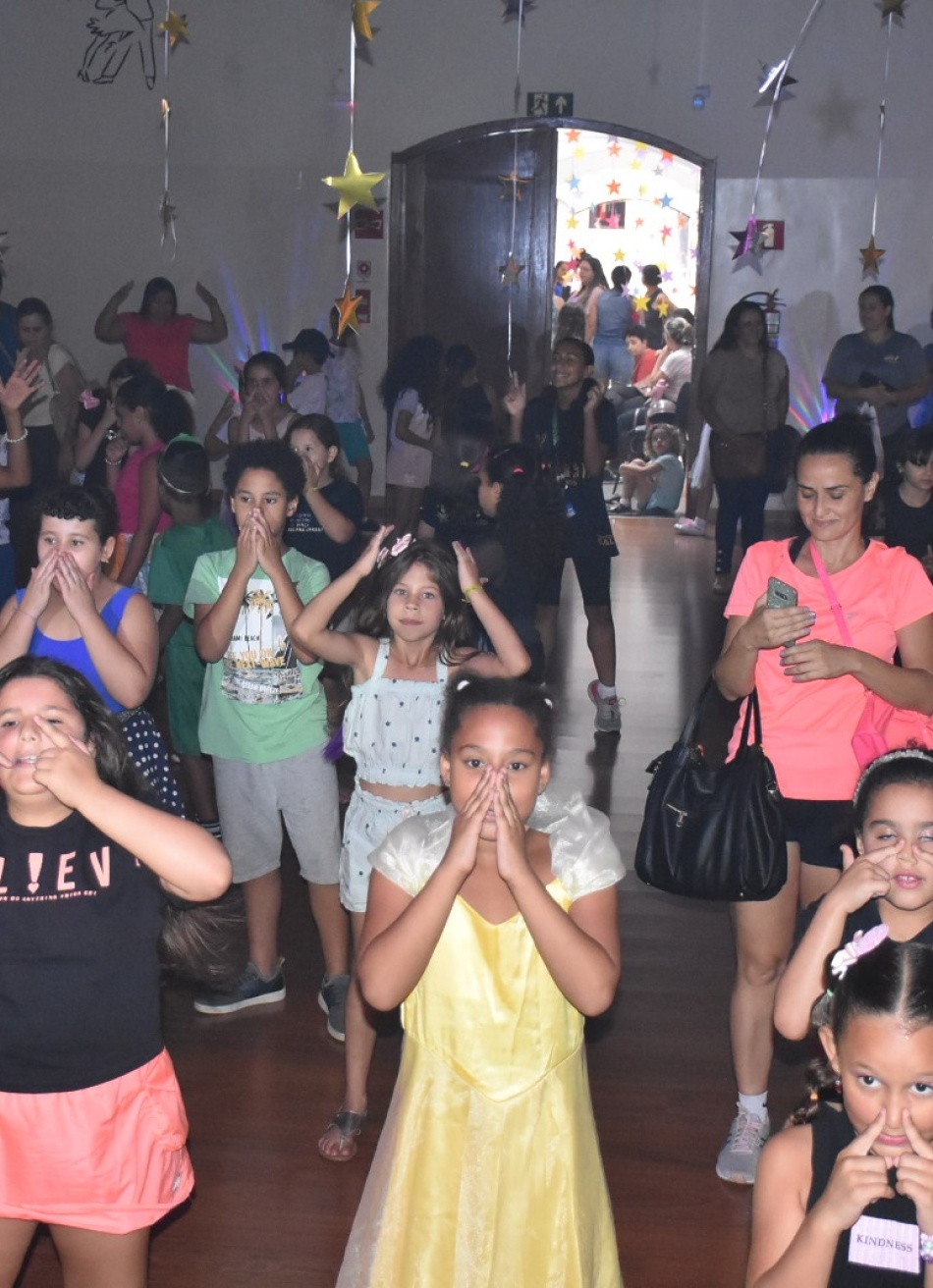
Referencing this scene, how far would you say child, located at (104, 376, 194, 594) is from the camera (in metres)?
4.84

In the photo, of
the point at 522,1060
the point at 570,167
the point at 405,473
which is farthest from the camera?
the point at 570,167

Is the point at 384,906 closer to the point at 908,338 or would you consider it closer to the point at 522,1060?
the point at 522,1060

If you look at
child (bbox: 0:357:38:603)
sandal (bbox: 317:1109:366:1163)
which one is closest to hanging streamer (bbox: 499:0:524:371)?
child (bbox: 0:357:38:603)

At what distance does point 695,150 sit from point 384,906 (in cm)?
930

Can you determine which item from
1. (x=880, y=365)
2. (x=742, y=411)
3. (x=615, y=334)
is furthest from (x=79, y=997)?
(x=615, y=334)

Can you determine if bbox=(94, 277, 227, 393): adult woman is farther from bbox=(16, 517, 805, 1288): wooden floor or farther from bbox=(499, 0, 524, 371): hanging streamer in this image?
bbox=(16, 517, 805, 1288): wooden floor

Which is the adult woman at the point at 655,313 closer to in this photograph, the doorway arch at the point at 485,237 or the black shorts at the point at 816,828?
the doorway arch at the point at 485,237

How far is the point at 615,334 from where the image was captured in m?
13.6

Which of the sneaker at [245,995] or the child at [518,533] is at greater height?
the child at [518,533]

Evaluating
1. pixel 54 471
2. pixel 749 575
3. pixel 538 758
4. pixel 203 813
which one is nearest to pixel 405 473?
pixel 54 471

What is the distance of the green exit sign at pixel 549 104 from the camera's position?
1025cm

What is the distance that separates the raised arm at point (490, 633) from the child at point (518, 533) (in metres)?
0.83

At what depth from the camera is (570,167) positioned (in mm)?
14406

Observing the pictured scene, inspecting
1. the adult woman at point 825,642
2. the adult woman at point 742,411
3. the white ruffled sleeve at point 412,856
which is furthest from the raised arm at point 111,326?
the white ruffled sleeve at point 412,856
